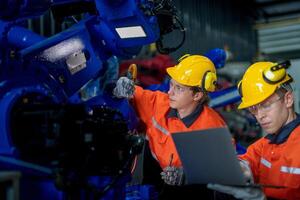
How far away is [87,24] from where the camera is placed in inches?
93.8

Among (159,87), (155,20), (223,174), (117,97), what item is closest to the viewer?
(223,174)

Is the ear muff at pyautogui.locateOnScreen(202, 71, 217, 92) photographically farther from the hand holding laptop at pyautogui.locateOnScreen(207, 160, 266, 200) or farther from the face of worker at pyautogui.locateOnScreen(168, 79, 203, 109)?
the hand holding laptop at pyautogui.locateOnScreen(207, 160, 266, 200)

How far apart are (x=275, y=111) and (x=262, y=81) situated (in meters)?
0.17

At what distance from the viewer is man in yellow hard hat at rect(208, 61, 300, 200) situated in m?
2.03

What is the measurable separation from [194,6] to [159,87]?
739mm

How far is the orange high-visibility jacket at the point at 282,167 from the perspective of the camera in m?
2.01

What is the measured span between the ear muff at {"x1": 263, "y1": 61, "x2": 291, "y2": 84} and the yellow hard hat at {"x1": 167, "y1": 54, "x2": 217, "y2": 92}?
0.58 metres

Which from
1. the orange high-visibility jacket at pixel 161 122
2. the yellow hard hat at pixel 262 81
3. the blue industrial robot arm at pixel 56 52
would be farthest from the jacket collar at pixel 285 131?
the blue industrial robot arm at pixel 56 52

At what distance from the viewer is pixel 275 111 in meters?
2.15

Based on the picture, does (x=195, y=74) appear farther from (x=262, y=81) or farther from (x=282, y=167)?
(x=282, y=167)

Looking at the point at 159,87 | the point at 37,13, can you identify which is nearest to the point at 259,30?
the point at 159,87

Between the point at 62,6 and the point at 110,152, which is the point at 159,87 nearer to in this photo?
the point at 62,6

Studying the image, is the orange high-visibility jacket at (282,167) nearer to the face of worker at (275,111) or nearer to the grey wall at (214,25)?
the face of worker at (275,111)

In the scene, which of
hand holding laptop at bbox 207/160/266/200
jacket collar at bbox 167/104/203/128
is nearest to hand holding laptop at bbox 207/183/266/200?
hand holding laptop at bbox 207/160/266/200
